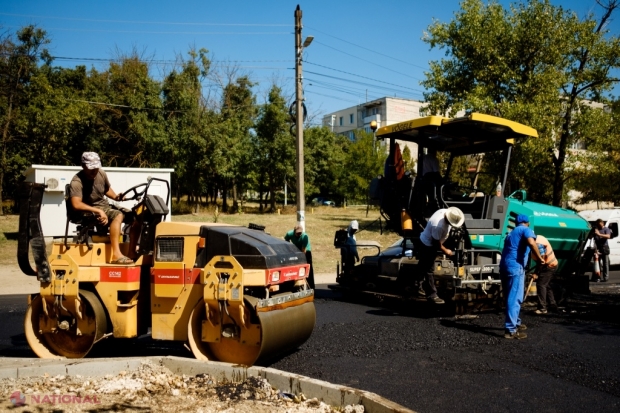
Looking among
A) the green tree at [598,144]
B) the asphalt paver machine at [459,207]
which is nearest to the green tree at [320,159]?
the green tree at [598,144]

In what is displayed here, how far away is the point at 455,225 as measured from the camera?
27.2 ft

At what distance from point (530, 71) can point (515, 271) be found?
1379 centimetres

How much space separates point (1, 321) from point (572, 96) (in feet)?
61.6

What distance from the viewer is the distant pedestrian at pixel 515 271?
7273 millimetres

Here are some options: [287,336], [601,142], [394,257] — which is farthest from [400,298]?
[601,142]

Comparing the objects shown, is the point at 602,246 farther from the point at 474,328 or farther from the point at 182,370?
the point at 182,370

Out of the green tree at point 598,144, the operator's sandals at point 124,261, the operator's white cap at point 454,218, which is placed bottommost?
the operator's sandals at point 124,261

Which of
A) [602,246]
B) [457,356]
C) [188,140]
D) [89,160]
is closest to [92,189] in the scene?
[89,160]

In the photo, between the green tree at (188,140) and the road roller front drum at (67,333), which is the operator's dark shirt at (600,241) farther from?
the green tree at (188,140)

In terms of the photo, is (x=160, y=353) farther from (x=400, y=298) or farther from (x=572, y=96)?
(x=572, y=96)

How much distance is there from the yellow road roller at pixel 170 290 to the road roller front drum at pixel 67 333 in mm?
11

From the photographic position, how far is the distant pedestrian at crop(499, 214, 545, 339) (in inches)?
286

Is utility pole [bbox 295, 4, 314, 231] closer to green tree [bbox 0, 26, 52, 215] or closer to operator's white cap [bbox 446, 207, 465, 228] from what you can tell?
operator's white cap [bbox 446, 207, 465, 228]

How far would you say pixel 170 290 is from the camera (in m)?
5.90
